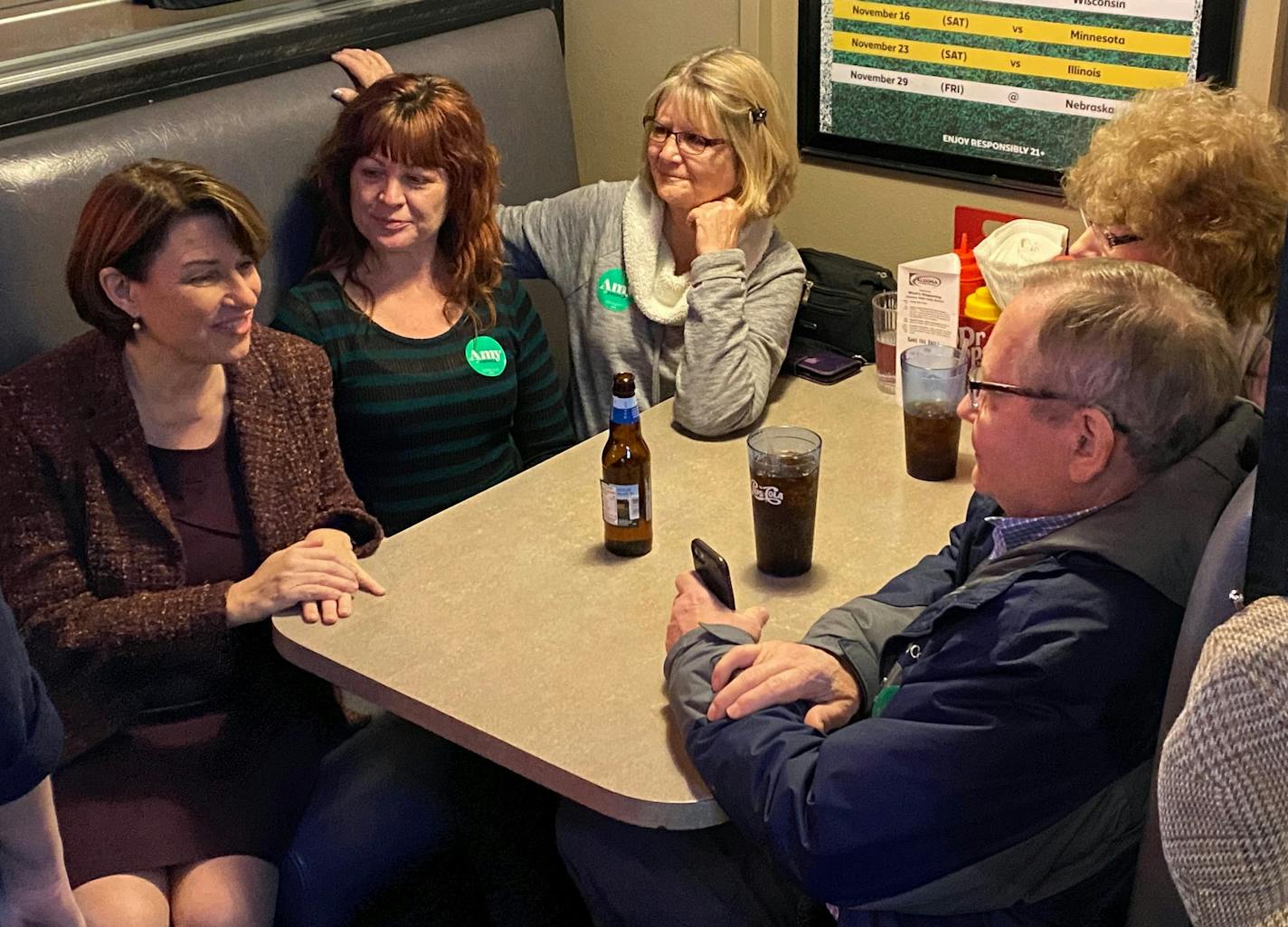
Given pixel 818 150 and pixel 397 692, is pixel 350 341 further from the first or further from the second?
pixel 818 150

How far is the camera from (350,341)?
2326mm

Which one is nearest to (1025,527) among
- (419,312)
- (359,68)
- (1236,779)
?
(1236,779)

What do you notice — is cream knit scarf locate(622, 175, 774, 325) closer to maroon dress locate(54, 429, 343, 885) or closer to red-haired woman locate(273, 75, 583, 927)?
red-haired woman locate(273, 75, 583, 927)

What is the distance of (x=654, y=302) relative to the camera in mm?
2461

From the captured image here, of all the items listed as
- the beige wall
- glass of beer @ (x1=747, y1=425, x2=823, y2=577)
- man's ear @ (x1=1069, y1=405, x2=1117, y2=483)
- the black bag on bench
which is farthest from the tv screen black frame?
man's ear @ (x1=1069, y1=405, x2=1117, y2=483)

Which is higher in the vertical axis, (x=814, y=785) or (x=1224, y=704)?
(x=1224, y=704)

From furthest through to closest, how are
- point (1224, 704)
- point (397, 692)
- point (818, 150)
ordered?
point (818, 150)
point (397, 692)
point (1224, 704)

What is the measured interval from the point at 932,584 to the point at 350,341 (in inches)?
41.5

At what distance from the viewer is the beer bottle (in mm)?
1832

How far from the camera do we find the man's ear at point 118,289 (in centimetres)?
198

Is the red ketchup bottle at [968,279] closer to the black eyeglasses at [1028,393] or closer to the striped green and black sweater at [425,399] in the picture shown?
the striped green and black sweater at [425,399]

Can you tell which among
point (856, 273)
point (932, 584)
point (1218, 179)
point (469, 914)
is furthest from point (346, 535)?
point (1218, 179)

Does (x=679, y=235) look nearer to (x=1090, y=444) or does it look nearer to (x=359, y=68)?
(x=359, y=68)

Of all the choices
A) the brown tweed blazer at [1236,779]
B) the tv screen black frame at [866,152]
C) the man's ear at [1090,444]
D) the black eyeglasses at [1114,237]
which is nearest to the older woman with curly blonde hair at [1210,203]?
the black eyeglasses at [1114,237]
